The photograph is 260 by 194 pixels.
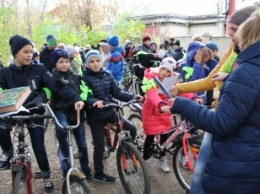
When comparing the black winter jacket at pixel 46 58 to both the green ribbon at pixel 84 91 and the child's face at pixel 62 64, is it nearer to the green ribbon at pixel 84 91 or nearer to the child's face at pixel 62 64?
the child's face at pixel 62 64

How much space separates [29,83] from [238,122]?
246cm

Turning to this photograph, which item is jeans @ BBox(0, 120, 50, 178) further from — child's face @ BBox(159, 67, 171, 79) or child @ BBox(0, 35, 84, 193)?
child's face @ BBox(159, 67, 171, 79)

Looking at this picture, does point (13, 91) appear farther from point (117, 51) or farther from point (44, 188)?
point (117, 51)

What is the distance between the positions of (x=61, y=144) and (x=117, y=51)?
314 cm

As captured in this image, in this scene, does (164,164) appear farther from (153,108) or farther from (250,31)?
(250,31)

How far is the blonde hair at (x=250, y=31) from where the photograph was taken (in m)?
1.61

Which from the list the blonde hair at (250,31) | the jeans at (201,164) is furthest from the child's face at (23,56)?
the blonde hair at (250,31)

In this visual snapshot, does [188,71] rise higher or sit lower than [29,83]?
lower

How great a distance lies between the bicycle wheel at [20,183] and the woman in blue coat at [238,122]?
1853 millimetres

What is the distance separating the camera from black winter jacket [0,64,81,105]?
3.27 m

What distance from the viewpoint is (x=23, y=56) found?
3.21 m

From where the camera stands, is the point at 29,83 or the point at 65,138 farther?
the point at 65,138

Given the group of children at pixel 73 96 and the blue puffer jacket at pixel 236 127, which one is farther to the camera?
the group of children at pixel 73 96

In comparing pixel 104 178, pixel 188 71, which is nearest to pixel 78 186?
pixel 104 178
